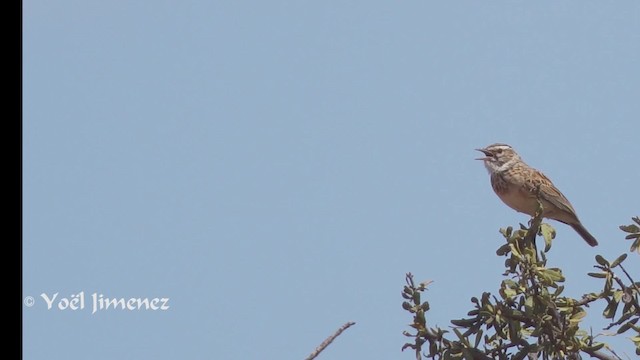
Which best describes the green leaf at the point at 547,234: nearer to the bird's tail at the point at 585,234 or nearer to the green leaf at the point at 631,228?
the green leaf at the point at 631,228

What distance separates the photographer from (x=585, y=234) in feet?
34.7

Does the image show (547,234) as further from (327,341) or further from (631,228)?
Result: (327,341)

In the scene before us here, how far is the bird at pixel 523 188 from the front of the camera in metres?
10.1

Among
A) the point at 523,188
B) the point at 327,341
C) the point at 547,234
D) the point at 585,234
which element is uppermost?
the point at 523,188

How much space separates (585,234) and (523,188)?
2.90 ft

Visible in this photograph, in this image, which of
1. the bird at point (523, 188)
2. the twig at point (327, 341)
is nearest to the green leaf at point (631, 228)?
the twig at point (327, 341)

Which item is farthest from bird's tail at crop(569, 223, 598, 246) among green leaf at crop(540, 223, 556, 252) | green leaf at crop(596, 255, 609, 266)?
green leaf at crop(596, 255, 609, 266)

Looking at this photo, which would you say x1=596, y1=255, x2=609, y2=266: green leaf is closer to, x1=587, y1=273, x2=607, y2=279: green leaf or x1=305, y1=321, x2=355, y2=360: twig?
x1=587, y1=273, x2=607, y2=279: green leaf

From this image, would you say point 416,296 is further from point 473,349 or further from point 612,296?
point 612,296

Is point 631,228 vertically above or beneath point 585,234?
beneath

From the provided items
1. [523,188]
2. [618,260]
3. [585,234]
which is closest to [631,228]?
[618,260]
